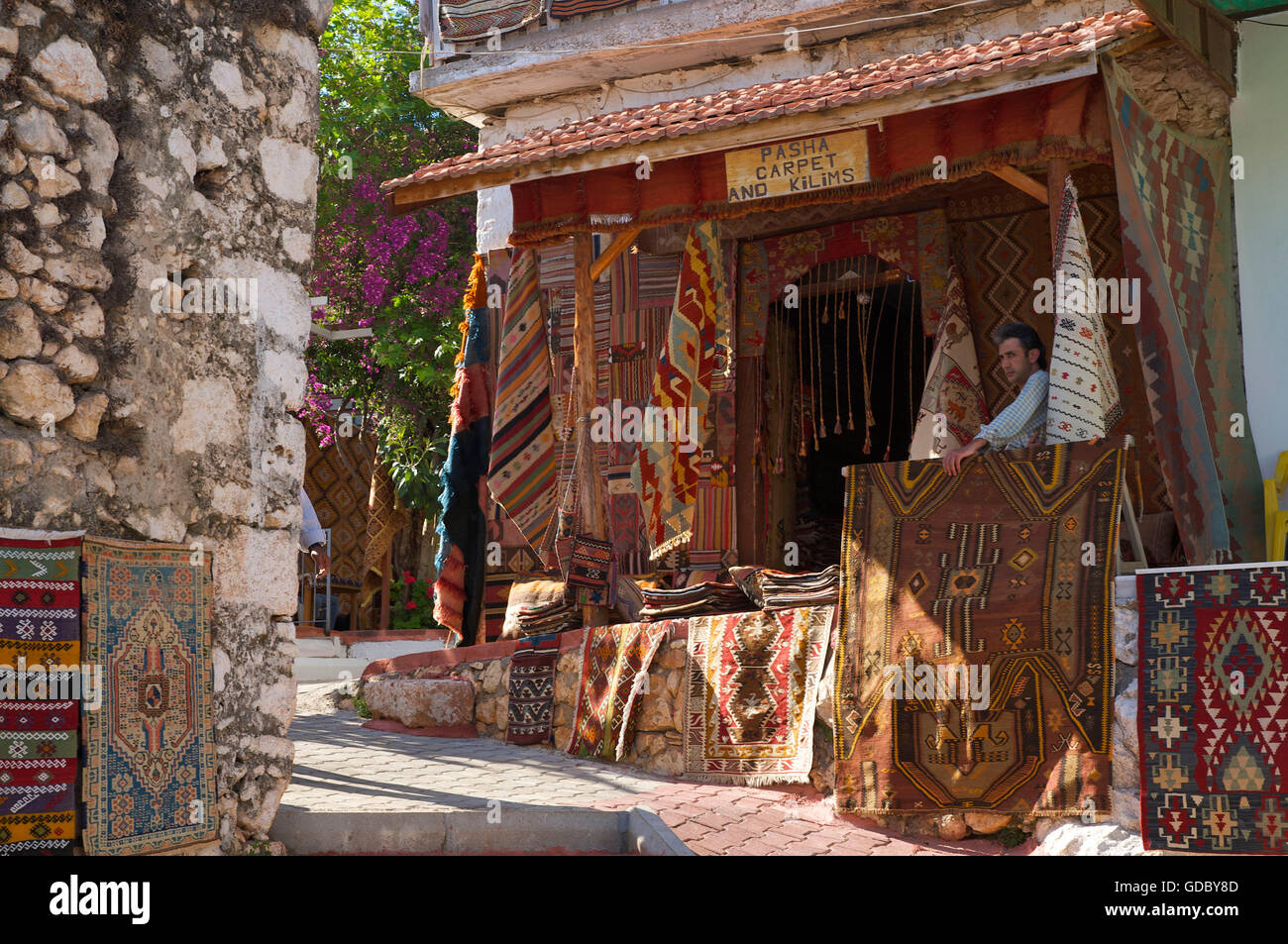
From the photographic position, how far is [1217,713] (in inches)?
204

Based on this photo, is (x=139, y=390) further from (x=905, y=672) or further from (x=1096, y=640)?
(x=1096, y=640)

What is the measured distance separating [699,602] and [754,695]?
0.91m

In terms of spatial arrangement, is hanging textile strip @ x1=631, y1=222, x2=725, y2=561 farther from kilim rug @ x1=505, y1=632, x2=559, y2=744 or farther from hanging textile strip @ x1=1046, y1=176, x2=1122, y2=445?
hanging textile strip @ x1=1046, y1=176, x2=1122, y2=445

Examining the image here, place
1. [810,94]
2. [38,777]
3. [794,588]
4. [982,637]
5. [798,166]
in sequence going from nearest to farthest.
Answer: [38,777]
[982,637]
[794,588]
[810,94]
[798,166]

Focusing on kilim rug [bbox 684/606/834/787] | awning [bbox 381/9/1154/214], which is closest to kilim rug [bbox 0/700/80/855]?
kilim rug [bbox 684/606/834/787]

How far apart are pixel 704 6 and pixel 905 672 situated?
604cm

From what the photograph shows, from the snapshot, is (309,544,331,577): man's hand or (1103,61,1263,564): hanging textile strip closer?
(1103,61,1263,564): hanging textile strip

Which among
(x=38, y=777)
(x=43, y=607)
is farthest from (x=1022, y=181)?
(x=38, y=777)

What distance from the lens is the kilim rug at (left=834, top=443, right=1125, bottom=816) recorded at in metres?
5.69

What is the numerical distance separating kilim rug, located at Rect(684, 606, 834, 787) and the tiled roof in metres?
2.81

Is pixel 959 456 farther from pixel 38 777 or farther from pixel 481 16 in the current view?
pixel 481 16

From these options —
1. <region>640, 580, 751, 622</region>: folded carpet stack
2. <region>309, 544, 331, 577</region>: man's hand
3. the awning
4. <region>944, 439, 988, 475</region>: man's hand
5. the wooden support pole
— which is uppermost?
the awning

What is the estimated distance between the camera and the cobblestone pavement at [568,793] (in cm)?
582

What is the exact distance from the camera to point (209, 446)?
15.5 ft
